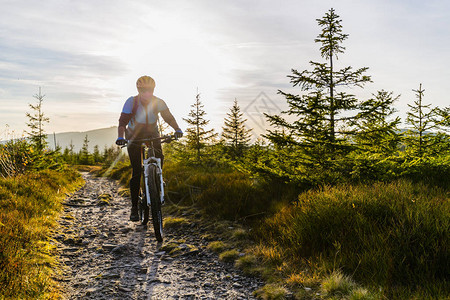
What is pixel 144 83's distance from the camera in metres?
5.24

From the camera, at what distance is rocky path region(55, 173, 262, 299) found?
3.18m

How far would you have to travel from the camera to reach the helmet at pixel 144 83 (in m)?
5.23

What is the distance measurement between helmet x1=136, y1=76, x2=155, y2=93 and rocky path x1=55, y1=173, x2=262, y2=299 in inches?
122

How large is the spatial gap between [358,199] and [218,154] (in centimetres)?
1321

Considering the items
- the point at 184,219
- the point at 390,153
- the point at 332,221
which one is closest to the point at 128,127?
the point at 184,219

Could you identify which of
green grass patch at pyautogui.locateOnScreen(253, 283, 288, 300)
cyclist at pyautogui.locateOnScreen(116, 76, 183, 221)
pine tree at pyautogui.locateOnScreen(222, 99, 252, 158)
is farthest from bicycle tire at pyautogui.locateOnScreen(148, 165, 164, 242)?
pine tree at pyautogui.locateOnScreen(222, 99, 252, 158)

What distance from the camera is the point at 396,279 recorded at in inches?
110

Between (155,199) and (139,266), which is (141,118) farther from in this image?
(139,266)

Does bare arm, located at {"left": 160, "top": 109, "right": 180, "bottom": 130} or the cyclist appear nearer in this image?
the cyclist

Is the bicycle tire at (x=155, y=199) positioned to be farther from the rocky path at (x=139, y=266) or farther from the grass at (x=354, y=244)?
the grass at (x=354, y=244)

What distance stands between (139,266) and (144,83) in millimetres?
3462

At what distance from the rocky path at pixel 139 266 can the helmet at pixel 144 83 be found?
3.10m

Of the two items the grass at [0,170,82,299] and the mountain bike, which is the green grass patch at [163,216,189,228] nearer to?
the mountain bike

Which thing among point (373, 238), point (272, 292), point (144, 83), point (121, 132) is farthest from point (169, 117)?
point (373, 238)
